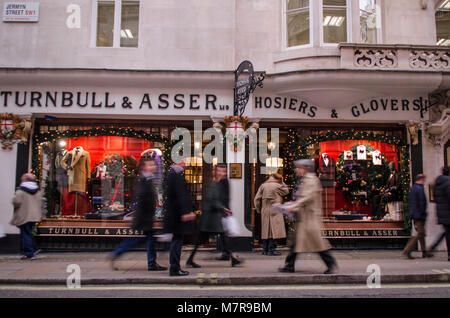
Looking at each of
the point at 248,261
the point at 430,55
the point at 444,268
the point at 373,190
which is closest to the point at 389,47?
the point at 430,55

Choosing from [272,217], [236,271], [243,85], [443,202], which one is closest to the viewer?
[236,271]

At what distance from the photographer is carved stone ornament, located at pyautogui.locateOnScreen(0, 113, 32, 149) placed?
9734 millimetres

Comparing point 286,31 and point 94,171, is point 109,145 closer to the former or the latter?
point 94,171

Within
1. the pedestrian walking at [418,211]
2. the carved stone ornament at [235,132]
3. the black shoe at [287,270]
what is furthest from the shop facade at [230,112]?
the black shoe at [287,270]

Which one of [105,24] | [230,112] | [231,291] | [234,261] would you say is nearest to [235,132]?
[230,112]

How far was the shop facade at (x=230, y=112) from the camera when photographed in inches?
379

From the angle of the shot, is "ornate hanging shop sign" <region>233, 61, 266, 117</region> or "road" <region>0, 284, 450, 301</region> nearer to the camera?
"road" <region>0, 284, 450, 301</region>

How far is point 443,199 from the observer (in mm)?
7848

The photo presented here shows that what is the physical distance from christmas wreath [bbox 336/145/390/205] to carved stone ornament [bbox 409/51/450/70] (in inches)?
97.8

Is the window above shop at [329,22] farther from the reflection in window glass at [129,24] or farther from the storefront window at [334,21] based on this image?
the reflection in window glass at [129,24]

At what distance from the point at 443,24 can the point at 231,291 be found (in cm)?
1009

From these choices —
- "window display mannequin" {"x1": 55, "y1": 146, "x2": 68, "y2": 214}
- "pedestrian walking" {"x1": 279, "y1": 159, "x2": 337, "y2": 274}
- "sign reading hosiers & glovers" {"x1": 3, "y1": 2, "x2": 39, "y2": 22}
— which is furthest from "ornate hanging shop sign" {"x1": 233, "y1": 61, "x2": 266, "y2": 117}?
"sign reading hosiers & glovers" {"x1": 3, "y1": 2, "x2": 39, "y2": 22}

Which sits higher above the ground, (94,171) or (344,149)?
(344,149)

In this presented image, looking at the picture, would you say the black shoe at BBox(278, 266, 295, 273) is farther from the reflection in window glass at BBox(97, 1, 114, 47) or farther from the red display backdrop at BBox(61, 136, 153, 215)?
the reflection in window glass at BBox(97, 1, 114, 47)
